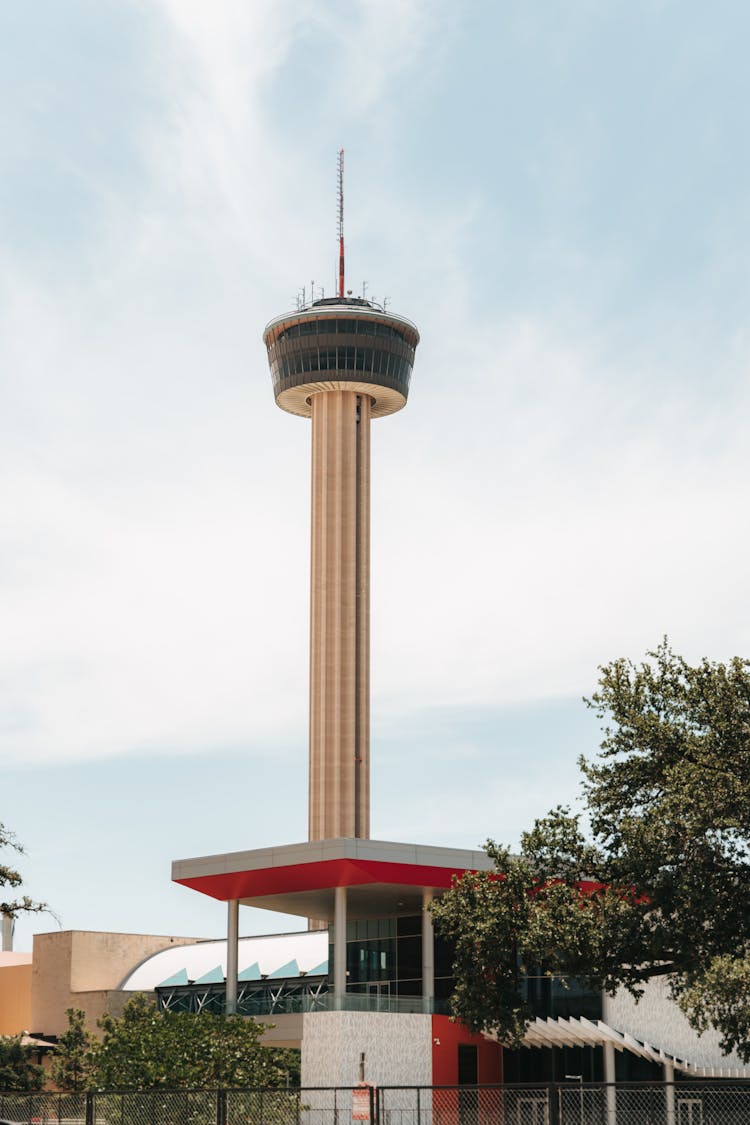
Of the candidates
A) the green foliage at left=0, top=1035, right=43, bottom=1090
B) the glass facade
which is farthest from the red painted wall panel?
the green foliage at left=0, top=1035, right=43, bottom=1090

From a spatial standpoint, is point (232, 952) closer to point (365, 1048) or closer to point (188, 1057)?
point (365, 1048)

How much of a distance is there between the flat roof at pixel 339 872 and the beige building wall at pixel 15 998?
21715 mm

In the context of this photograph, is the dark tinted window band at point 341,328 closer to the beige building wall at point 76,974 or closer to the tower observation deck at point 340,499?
the tower observation deck at point 340,499

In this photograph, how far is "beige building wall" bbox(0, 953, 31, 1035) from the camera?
74.6 m

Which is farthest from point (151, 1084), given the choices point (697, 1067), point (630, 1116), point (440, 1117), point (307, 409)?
point (307, 409)

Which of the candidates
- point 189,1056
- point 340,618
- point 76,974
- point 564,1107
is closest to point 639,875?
point 564,1107

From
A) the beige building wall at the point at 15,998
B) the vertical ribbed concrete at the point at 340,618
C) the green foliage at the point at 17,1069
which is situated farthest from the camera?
the vertical ribbed concrete at the point at 340,618

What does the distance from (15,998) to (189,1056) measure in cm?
3252

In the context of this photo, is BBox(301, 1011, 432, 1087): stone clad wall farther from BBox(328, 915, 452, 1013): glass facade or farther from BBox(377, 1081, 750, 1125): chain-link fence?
BBox(328, 915, 452, 1013): glass facade

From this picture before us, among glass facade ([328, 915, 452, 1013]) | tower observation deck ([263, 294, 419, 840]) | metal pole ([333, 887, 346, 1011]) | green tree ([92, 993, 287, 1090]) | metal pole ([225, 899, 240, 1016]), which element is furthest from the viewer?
tower observation deck ([263, 294, 419, 840])

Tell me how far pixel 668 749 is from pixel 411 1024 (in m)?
Result: 14.8

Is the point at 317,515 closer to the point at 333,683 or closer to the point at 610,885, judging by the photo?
the point at 333,683

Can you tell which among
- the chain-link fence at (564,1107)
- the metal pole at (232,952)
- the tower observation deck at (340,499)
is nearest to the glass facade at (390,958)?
the metal pole at (232,952)

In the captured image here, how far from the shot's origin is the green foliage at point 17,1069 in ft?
198
